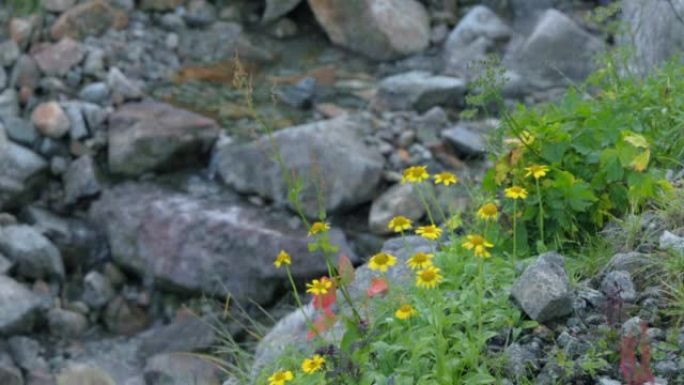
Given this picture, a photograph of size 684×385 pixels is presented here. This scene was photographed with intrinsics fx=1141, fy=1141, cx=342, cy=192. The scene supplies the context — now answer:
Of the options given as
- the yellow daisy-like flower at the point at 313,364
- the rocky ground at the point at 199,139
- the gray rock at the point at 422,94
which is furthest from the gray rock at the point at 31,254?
the yellow daisy-like flower at the point at 313,364

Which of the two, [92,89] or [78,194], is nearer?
[78,194]

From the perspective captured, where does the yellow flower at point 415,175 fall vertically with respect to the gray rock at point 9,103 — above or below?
above

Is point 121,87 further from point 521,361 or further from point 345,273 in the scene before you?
point 521,361

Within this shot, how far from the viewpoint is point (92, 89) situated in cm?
659

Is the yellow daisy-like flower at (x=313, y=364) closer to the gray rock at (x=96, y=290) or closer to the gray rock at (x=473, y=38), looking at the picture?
the gray rock at (x=96, y=290)

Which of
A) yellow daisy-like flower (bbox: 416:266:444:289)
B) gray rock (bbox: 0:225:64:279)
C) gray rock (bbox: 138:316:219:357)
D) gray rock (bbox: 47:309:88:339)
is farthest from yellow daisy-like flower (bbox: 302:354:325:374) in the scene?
gray rock (bbox: 0:225:64:279)

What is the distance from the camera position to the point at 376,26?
23.9 feet

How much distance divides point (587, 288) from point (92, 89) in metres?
4.28

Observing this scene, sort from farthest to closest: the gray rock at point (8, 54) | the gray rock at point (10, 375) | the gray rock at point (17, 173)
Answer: the gray rock at point (8, 54) < the gray rock at point (17, 173) < the gray rock at point (10, 375)

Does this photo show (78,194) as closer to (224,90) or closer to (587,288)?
(224,90)

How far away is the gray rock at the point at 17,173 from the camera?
599 cm

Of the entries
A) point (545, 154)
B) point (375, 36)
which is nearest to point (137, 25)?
point (375, 36)

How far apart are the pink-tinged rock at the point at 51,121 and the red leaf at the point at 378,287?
12.1 feet

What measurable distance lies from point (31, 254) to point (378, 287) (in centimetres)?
318
